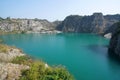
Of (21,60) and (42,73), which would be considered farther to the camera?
(21,60)

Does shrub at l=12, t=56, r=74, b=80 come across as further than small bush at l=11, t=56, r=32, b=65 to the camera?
No

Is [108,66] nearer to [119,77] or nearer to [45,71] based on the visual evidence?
[119,77]

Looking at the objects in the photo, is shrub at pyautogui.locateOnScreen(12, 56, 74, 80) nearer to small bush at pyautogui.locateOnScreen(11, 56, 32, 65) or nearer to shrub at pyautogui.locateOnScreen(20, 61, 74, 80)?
Result: shrub at pyautogui.locateOnScreen(20, 61, 74, 80)

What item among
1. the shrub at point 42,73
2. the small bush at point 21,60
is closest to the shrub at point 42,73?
the shrub at point 42,73

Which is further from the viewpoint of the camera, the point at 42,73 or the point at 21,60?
the point at 21,60

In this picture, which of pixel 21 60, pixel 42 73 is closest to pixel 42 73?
pixel 42 73

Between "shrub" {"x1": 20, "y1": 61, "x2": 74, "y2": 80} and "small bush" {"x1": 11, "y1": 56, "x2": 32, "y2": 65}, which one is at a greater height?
"small bush" {"x1": 11, "y1": 56, "x2": 32, "y2": 65}

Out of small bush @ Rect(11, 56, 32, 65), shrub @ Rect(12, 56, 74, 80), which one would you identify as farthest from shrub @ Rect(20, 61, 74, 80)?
small bush @ Rect(11, 56, 32, 65)

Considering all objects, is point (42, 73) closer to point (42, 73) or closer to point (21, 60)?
point (42, 73)

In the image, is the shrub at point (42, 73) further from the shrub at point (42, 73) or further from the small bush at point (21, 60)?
the small bush at point (21, 60)

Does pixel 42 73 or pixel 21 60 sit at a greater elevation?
pixel 21 60

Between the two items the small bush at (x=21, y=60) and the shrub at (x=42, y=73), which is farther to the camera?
the small bush at (x=21, y=60)
